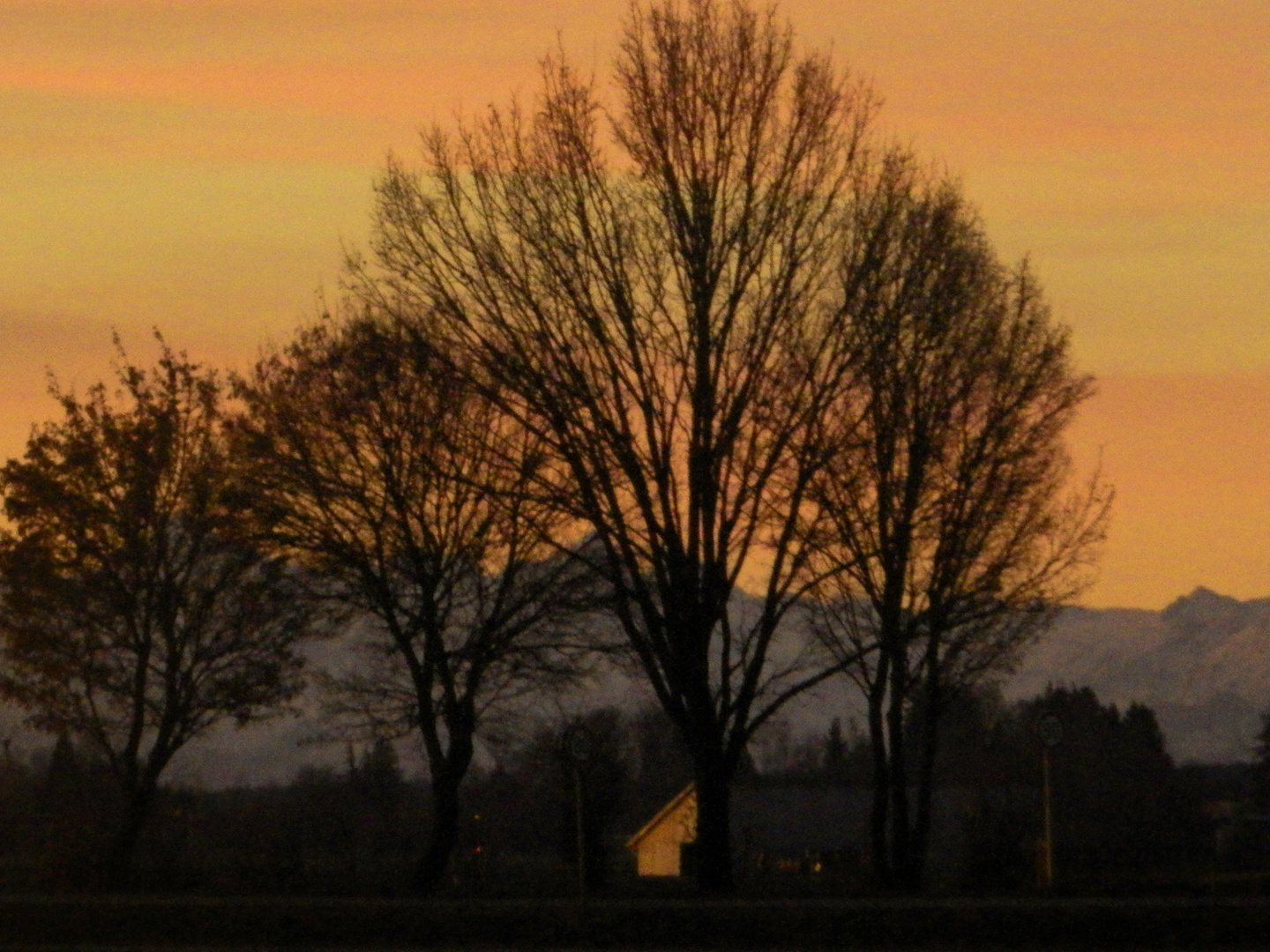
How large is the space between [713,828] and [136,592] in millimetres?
16407

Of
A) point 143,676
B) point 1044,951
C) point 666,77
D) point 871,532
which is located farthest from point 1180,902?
point 143,676

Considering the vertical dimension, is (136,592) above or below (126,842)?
above

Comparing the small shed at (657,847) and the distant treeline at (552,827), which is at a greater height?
the distant treeline at (552,827)

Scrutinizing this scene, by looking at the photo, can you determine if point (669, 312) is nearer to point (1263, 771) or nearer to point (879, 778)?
point (879, 778)

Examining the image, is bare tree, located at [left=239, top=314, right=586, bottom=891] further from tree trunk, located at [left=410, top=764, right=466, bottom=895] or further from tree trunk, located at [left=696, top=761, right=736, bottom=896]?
tree trunk, located at [left=696, top=761, right=736, bottom=896]

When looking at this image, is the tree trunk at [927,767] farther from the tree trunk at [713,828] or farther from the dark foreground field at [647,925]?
the dark foreground field at [647,925]

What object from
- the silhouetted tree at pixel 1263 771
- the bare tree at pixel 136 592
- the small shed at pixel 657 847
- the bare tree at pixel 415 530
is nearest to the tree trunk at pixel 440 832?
the bare tree at pixel 415 530

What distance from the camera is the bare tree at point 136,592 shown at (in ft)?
132

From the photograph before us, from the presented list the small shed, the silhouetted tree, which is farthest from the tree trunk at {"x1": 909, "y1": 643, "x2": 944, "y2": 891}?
the silhouetted tree

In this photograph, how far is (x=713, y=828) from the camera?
97.8ft

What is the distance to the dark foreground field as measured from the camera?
21844mm

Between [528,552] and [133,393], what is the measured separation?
37.2 feet

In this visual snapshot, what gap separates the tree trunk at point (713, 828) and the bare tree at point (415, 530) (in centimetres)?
513

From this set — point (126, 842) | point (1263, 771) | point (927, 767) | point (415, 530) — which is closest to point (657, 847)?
point (1263, 771)
